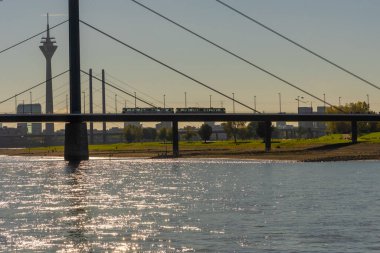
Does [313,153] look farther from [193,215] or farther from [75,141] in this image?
[193,215]

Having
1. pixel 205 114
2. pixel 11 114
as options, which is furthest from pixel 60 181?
pixel 205 114

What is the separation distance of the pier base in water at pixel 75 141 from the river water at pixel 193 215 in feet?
151

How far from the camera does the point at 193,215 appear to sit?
5178 centimetres

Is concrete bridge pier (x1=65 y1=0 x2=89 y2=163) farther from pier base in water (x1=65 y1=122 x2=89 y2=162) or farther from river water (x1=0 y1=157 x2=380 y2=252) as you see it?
river water (x1=0 y1=157 x2=380 y2=252)

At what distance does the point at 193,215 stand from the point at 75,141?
83.0 metres

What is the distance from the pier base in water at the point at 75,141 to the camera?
13212 cm

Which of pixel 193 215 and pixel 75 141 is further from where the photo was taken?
pixel 75 141

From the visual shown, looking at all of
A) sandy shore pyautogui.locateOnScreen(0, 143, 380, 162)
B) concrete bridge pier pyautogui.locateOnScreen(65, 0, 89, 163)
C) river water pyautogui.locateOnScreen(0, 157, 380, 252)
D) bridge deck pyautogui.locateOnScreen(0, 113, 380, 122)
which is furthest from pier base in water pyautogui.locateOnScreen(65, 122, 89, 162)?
river water pyautogui.locateOnScreen(0, 157, 380, 252)

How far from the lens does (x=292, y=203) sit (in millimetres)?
→ 58031

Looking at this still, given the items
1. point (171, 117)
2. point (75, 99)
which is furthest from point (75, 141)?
point (171, 117)

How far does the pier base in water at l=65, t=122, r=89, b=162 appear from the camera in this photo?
132125 millimetres

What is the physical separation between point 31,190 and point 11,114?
54734mm

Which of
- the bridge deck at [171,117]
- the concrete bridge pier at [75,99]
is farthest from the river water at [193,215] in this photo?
the bridge deck at [171,117]

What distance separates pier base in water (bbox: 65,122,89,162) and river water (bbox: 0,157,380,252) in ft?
151
